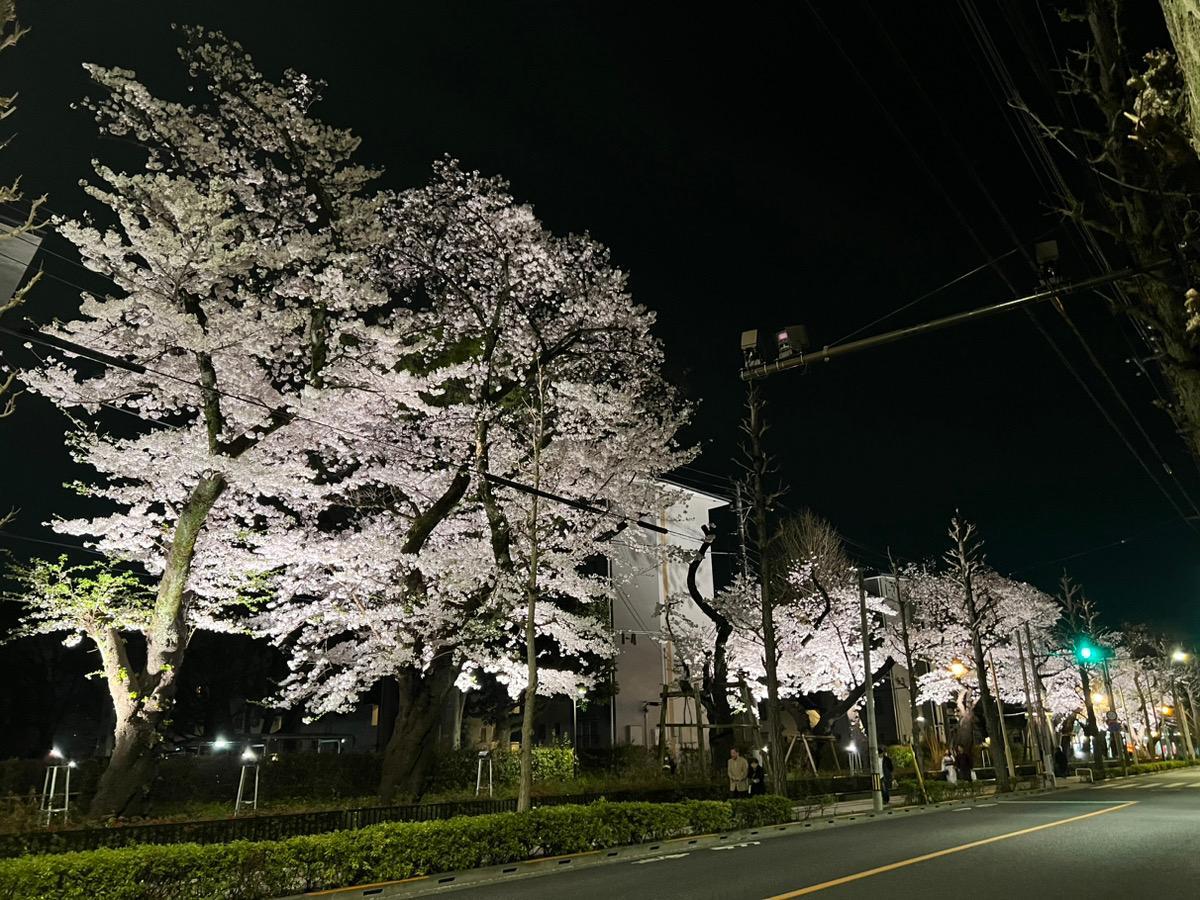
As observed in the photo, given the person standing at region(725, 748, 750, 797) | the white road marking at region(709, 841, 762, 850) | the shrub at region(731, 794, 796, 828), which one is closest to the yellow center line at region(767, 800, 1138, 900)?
the white road marking at region(709, 841, 762, 850)

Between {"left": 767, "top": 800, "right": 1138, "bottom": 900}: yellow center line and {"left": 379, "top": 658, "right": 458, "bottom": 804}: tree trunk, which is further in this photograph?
{"left": 379, "top": 658, "right": 458, "bottom": 804}: tree trunk

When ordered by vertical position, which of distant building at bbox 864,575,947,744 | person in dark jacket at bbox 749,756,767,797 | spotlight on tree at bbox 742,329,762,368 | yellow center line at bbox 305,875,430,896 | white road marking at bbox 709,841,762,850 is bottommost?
white road marking at bbox 709,841,762,850

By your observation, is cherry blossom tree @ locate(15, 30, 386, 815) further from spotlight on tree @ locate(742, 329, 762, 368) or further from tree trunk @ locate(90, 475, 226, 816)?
spotlight on tree @ locate(742, 329, 762, 368)

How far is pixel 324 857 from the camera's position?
11.0 m

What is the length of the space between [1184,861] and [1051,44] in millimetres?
11531

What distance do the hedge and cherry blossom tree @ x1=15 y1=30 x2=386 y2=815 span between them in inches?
213

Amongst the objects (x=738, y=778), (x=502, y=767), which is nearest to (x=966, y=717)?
(x=502, y=767)

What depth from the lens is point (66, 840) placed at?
36.9 ft

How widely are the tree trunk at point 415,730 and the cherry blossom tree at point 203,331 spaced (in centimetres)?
483

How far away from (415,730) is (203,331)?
10299 millimetres

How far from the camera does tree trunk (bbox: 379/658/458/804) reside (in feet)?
61.2

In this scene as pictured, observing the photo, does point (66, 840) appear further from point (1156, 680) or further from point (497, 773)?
point (1156, 680)

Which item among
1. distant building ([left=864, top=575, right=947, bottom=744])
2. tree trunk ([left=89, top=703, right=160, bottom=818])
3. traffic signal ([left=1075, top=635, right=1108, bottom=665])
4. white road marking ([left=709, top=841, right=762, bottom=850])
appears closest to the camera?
tree trunk ([left=89, top=703, right=160, bottom=818])

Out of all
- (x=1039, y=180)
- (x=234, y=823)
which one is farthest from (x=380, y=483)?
(x=1039, y=180)
